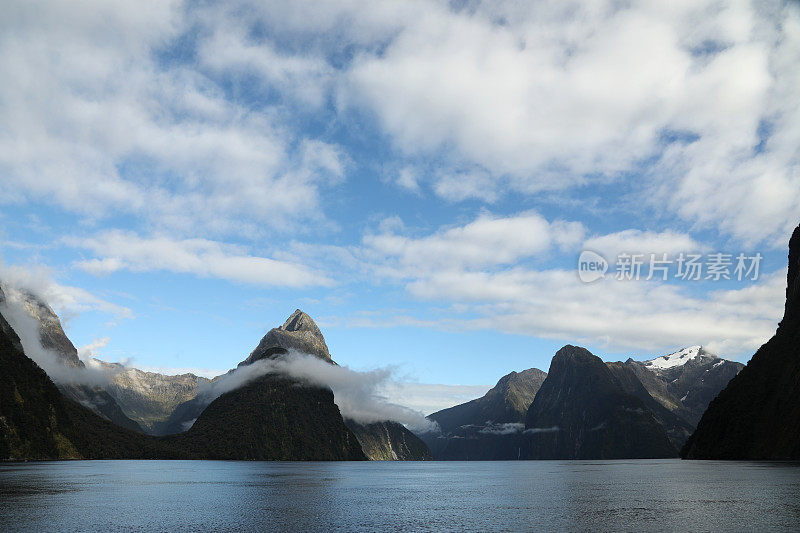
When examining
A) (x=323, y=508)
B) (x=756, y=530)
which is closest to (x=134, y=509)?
(x=323, y=508)

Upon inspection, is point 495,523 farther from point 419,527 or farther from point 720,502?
point 720,502

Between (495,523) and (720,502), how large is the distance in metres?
41.6

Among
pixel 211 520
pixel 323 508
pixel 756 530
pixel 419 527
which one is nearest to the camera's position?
pixel 756 530

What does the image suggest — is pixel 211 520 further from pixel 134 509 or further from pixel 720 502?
pixel 720 502

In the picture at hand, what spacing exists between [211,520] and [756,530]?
6182cm

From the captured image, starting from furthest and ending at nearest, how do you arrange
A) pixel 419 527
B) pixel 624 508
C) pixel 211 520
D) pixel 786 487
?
pixel 786 487
pixel 624 508
pixel 211 520
pixel 419 527

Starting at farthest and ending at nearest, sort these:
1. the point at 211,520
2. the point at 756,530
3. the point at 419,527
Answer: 1. the point at 211,520
2. the point at 419,527
3. the point at 756,530

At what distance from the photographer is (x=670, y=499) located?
97.1 metres

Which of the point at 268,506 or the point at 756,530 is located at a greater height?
the point at 756,530

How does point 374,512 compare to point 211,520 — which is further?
point 374,512

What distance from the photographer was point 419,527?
6756cm

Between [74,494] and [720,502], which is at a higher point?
[720,502]

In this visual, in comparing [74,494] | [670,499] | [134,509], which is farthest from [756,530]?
[74,494]

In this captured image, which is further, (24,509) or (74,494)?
(74,494)
